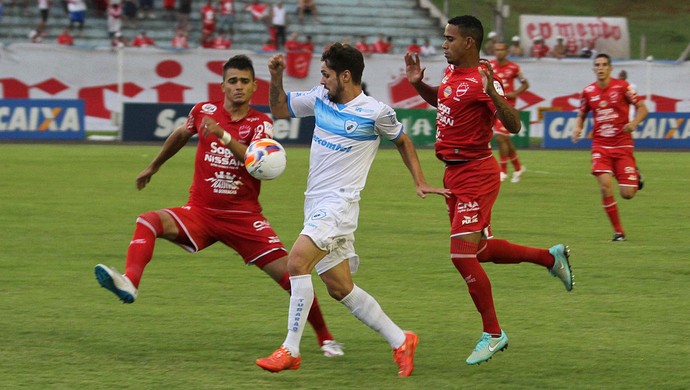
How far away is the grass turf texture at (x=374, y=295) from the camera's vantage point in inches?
267

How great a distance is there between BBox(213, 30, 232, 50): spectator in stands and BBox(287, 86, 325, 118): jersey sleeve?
1049 inches

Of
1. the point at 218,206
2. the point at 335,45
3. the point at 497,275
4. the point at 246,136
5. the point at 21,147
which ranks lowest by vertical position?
the point at 21,147

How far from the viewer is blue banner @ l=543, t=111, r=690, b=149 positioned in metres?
30.1

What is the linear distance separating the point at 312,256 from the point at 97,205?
9684 millimetres

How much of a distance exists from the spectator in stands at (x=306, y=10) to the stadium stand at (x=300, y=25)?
17cm

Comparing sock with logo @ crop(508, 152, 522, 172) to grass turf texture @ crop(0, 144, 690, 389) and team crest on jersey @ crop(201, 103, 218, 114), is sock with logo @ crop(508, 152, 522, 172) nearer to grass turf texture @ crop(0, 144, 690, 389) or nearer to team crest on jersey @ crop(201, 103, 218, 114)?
grass turf texture @ crop(0, 144, 690, 389)

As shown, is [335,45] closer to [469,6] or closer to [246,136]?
[246,136]

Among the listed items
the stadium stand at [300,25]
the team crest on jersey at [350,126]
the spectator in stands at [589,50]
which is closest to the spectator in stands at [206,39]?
the stadium stand at [300,25]

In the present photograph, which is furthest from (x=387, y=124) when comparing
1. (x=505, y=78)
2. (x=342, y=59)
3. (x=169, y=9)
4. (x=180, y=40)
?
(x=169, y=9)

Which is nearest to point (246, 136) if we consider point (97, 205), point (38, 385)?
point (38, 385)

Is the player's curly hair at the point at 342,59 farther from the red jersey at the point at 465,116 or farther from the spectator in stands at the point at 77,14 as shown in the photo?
the spectator in stands at the point at 77,14

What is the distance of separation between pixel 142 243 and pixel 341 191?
1386 millimetres

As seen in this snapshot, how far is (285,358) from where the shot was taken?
6.59 meters

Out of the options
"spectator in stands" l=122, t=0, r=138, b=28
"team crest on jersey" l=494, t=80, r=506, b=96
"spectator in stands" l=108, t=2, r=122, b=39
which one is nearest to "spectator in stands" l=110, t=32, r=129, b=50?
"spectator in stands" l=108, t=2, r=122, b=39
